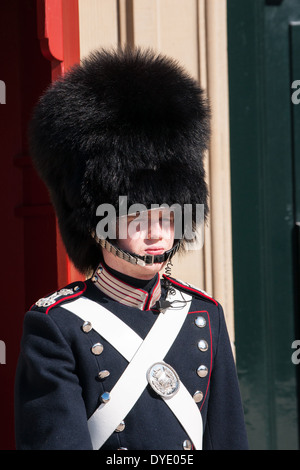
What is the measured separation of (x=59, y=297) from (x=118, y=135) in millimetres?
449

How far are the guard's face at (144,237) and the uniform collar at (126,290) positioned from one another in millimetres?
26

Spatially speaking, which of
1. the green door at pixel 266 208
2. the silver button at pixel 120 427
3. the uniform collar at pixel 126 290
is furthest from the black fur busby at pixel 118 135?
the green door at pixel 266 208

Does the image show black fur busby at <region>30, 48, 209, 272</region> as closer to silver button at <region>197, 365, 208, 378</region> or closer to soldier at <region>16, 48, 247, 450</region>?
soldier at <region>16, 48, 247, 450</region>

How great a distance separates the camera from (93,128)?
1411 millimetres

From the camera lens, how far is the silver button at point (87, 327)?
136 centimetres

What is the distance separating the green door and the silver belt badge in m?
1.01

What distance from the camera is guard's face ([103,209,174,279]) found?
140cm

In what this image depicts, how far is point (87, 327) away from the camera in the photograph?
1367mm

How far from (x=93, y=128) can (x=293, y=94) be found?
123cm

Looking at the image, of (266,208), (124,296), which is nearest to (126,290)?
(124,296)

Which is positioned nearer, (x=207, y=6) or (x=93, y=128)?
(x=93, y=128)

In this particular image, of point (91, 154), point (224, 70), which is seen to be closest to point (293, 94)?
point (224, 70)

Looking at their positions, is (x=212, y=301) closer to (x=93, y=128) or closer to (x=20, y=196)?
(x=93, y=128)

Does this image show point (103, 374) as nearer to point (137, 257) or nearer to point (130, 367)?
point (130, 367)
